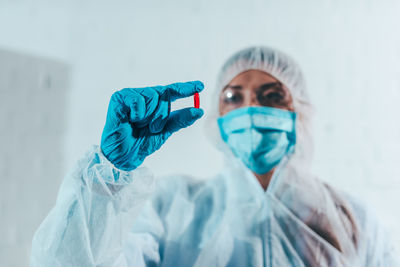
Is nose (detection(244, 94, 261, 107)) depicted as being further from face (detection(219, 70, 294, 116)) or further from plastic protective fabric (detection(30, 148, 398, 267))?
plastic protective fabric (detection(30, 148, 398, 267))

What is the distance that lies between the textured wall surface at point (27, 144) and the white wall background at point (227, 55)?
4 centimetres

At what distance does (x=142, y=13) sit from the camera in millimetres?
1269

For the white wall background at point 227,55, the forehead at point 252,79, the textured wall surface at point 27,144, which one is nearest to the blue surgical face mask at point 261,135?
the forehead at point 252,79

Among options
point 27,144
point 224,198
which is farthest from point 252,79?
point 27,144

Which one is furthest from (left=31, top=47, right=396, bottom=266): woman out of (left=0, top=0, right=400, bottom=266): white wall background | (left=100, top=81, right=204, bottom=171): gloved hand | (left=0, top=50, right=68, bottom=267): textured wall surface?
(left=0, top=50, right=68, bottom=267): textured wall surface

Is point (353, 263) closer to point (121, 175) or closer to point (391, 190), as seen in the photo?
point (391, 190)

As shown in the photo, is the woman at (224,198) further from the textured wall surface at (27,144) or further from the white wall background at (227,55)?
the textured wall surface at (27,144)

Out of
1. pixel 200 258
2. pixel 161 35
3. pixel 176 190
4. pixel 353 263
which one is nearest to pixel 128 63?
pixel 161 35

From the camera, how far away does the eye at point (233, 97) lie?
100 centimetres

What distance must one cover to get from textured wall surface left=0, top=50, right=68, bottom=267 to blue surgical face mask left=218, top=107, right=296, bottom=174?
0.70 metres

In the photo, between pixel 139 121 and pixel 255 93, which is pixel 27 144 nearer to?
pixel 139 121

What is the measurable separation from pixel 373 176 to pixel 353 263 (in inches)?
19.8

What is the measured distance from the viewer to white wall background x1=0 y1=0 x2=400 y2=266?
1173mm

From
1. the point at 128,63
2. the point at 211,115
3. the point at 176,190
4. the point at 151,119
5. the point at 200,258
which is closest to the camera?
the point at 151,119
